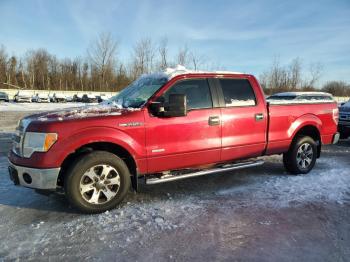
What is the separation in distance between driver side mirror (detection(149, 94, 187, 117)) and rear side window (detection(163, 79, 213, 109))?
0.90ft

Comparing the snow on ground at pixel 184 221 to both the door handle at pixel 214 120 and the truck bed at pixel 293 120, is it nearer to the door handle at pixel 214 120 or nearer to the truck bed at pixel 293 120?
the truck bed at pixel 293 120

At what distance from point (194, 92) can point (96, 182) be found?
1.95 metres

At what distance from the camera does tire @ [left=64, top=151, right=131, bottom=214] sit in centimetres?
389

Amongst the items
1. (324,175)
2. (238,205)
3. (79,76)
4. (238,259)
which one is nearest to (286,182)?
(324,175)

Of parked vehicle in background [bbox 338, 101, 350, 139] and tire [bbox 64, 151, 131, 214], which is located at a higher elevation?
parked vehicle in background [bbox 338, 101, 350, 139]

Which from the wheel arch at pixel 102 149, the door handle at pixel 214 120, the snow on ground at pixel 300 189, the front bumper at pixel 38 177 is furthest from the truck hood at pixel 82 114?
the snow on ground at pixel 300 189

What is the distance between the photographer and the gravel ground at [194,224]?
3088mm

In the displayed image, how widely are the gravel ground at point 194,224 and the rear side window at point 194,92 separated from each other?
136 cm

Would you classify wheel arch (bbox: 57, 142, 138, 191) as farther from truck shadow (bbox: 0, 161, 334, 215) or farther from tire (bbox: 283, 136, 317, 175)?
tire (bbox: 283, 136, 317, 175)

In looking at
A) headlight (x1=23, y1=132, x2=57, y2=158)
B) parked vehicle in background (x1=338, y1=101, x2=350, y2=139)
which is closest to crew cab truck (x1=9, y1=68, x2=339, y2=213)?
headlight (x1=23, y1=132, x2=57, y2=158)

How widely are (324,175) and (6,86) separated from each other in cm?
7848

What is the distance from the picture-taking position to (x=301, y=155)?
5.95 m

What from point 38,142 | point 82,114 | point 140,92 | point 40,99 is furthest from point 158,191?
point 40,99

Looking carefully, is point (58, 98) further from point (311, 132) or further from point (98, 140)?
point (98, 140)
